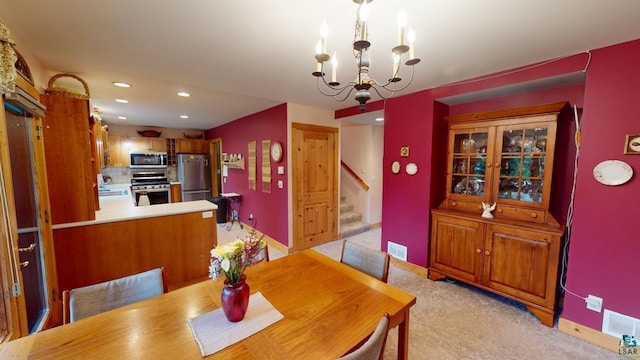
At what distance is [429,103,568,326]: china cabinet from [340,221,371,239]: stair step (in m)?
1.91

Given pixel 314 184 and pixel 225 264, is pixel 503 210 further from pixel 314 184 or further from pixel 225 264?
pixel 225 264

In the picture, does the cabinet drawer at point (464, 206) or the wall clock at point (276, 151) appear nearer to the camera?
the cabinet drawer at point (464, 206)

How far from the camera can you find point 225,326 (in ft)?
3.79

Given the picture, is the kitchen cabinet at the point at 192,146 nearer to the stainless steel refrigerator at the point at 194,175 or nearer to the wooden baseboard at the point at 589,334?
the stainless steel refrigerator at the point at 194,175

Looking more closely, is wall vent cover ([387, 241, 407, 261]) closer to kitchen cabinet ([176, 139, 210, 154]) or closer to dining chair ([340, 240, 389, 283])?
dining chair ([340, 240, 389, 283])

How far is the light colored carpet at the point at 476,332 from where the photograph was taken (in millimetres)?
1862

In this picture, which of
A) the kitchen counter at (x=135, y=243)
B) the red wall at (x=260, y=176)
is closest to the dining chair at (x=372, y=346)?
the kitchen counter at (x=135, y=243)

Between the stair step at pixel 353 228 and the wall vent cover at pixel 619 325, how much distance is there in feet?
10.6

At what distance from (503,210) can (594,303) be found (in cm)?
94

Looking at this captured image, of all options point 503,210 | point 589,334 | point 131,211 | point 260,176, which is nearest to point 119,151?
point 260,176

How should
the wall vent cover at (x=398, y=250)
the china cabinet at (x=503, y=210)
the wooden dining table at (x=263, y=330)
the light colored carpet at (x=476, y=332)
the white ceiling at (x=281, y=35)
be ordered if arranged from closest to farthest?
the wooden dining table at (x=263, y=330)
the white ceiling at (x=281, y=35)
the light colored carpet at (x=476, y=332)
the china cabinet at (x=503, y=210)
the wall vent cover at (x=398, y=250)

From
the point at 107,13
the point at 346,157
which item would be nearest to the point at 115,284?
the point at 107,13

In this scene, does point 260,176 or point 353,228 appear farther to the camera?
point 353,228

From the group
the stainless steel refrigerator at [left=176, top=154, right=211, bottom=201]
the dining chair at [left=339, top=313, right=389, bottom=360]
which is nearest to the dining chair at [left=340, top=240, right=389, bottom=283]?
Answer: the dining chair at [left=339, top=313, right=389, bottom=360]
